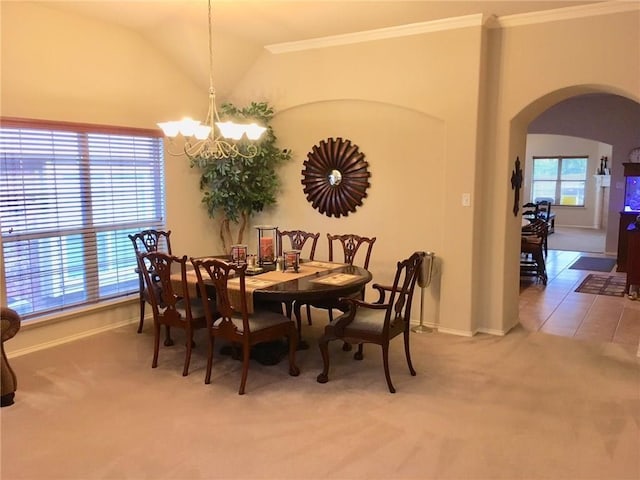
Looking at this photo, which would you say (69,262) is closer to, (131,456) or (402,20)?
(131,456)

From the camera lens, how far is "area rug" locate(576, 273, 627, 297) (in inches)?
256

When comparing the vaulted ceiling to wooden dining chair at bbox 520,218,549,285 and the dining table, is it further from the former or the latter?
wooden dining chair at bbox 520,218,549,285

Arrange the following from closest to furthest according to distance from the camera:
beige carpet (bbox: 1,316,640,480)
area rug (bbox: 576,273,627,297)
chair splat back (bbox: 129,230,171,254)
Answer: beige carpet (bbox: 1,316,640,480) < chair splat back (bbox: 129,230,171,254) < area rug (bbox: 576,273,627,297)

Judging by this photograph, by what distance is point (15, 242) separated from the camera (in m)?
4.12

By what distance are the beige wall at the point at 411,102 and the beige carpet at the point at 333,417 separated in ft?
2.87

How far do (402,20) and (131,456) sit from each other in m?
3.93

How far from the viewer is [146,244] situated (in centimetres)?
494

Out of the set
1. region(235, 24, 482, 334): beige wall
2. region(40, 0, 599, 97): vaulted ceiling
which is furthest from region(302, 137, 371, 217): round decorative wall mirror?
region(40, 0, 599, 97): vaulted ceiling

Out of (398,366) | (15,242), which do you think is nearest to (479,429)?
(398,366)

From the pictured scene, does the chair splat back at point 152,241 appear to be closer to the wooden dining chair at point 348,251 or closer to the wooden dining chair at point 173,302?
the wooden dining chair at point 173,302

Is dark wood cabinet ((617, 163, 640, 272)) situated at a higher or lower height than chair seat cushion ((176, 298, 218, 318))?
higher

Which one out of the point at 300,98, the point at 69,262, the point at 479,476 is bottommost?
the point at 479,476

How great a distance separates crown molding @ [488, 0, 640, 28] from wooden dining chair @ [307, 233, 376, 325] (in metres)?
2.16

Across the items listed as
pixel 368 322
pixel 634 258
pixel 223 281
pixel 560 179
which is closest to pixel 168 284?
pixel 223 281
